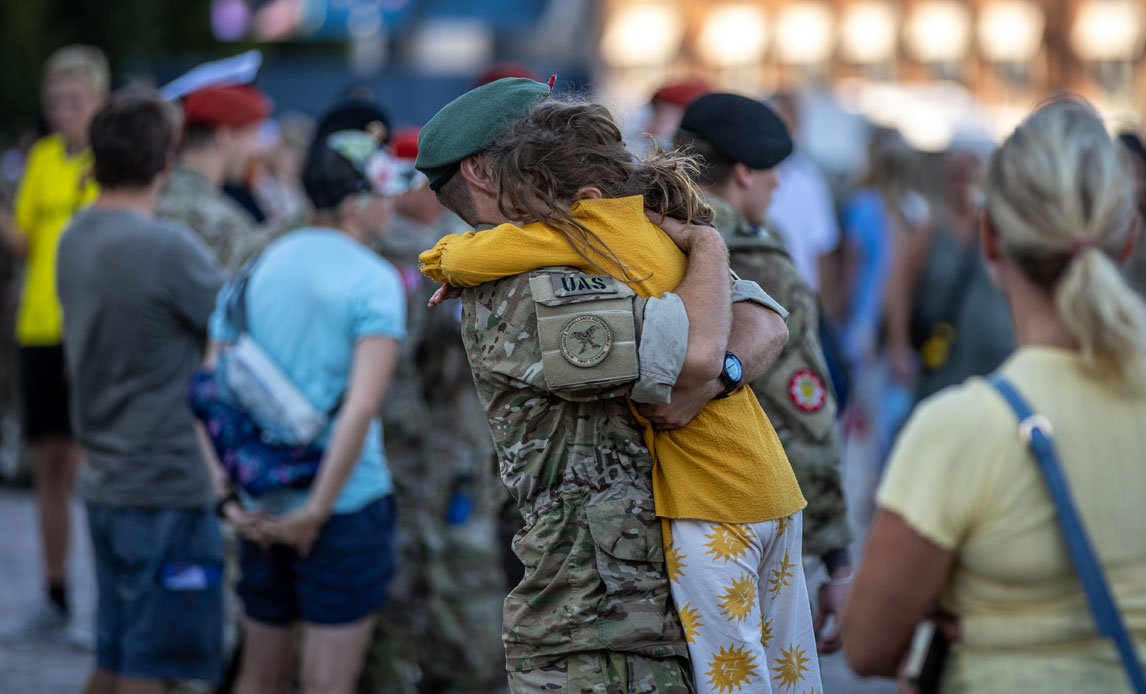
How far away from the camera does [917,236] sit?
22.1 feet

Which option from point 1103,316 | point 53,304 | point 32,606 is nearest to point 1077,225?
point 1103,316

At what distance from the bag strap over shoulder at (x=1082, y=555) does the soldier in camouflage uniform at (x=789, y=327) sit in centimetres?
133

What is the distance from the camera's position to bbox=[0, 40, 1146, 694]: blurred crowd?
2.07 metres

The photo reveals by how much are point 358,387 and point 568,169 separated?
4.84 feet

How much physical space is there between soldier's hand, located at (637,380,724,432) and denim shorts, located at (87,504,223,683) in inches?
87.6

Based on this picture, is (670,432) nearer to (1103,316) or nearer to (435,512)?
(1103,316)

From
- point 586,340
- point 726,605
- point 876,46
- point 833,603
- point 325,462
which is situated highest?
point 876,46

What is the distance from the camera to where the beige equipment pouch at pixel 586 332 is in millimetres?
2273

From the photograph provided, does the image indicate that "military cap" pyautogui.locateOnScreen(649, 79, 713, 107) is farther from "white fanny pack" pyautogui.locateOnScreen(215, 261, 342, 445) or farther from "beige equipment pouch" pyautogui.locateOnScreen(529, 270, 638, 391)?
"beige equipment pouch" pyautogui.locateOnScreen(529, 270, 638, 391)

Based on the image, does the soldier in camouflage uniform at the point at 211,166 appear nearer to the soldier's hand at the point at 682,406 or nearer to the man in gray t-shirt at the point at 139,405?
the man in gray t-shirt at the point at 139,405

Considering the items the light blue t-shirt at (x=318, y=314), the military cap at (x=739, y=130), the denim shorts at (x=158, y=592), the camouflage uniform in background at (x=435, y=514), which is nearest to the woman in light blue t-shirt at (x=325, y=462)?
the light blue t-shirt at (x=318, y=314)

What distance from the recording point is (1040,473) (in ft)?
6.32

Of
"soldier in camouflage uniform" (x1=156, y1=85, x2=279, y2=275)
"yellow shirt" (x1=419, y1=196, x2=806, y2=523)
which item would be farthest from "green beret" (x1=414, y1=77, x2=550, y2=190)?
"soldier in camouflage uniform" (x1=156, y1=85, x2=279, y2=275)

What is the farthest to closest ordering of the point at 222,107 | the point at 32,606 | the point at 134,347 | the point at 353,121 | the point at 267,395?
the point at 32,606 < the point at 222,107 < the point at 353,121 < the point at 134,347 < the point at 267,395
